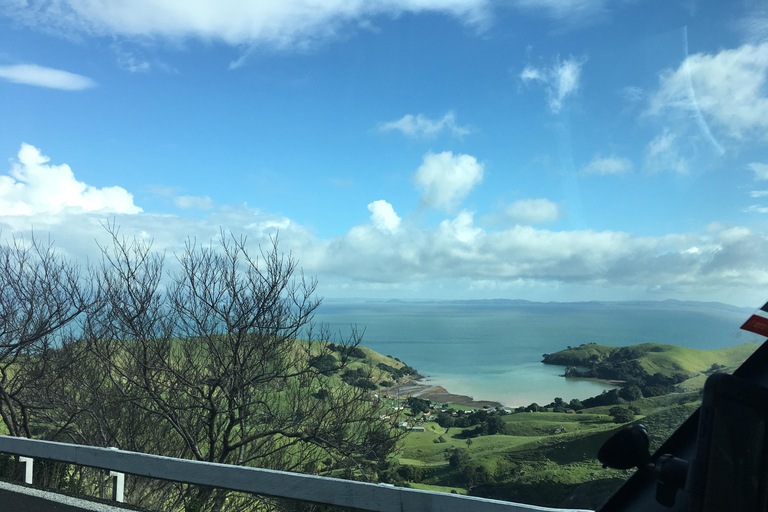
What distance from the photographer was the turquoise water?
2.50 metres

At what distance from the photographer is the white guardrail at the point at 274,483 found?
12.4 feet

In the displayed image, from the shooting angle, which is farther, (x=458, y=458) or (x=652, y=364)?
(x=458, y=458)

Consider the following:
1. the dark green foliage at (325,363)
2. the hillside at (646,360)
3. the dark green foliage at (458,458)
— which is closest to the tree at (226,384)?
the dark green foliage at (325,363)

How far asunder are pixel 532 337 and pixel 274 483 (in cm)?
331

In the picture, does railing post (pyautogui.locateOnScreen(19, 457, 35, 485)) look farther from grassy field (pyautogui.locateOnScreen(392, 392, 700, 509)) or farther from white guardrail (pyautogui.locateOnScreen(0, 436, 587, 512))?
grassy field (pyautogui.locateOnScreen(392, 392, 700, 509))

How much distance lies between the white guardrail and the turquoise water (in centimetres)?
120

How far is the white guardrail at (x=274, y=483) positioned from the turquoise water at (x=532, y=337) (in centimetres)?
120

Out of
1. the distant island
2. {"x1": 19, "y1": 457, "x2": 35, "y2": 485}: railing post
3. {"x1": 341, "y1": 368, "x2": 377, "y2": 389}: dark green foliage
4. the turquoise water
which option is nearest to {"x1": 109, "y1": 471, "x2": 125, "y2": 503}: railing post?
{"x1": 19, "y1": 457, "x2": 35, "y2": 485}: railing post

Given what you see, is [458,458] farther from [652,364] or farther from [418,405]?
[418,405]

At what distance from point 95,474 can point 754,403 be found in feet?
29.0

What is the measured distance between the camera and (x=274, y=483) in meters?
4.61

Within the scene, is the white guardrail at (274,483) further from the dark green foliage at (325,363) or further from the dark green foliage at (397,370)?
the dark green foliage at (397,370)

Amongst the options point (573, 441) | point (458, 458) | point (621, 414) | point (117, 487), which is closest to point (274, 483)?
point (117, 487)

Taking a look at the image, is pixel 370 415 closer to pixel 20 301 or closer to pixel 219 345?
pixel 219 345
